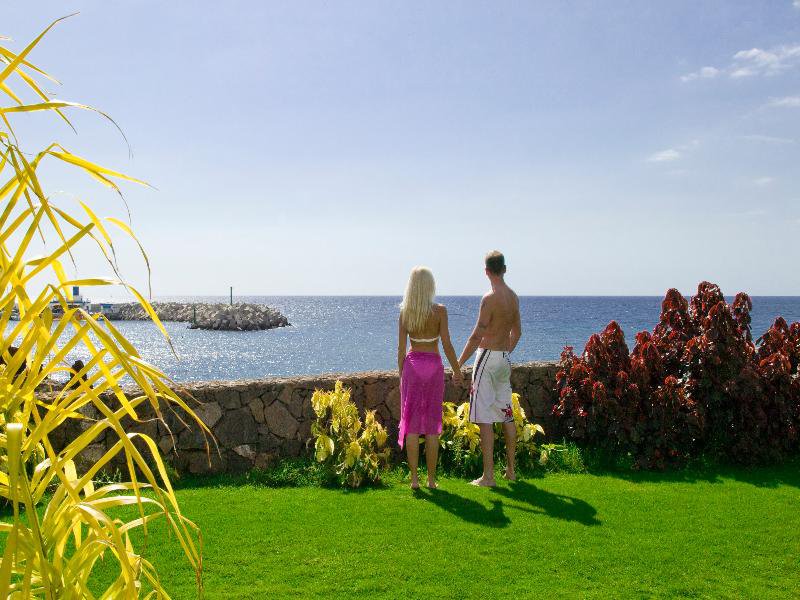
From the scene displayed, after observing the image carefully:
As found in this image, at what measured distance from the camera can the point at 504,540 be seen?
5.00 metres

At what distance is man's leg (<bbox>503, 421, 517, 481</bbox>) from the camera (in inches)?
264

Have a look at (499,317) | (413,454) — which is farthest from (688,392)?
(413,454)

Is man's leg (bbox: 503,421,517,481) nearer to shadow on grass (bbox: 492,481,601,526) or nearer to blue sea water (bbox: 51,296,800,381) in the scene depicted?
shadow on grass (bbox: 492,481,601,526)

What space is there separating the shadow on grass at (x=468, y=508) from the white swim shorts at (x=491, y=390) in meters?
0.89

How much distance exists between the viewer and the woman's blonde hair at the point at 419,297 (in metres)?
6.29

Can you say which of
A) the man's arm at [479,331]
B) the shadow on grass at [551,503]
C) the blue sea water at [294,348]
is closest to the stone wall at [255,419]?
the man's arm at [479,331]

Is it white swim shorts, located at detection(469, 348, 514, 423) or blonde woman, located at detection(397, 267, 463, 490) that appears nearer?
blonde woman, located at detection(397, 267, 463, 490)

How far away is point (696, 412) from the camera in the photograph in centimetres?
710

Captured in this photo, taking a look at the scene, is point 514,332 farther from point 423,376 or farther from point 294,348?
point 294,348

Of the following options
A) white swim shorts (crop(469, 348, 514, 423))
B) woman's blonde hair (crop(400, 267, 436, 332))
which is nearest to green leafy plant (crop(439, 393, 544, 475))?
white swim shorts (crop(469, 348, 514, 423))

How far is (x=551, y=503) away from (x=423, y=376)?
161 centimetres

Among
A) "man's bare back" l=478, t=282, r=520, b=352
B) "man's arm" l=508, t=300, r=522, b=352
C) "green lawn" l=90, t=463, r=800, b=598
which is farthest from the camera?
"man's arm" l=508, t=300, r=522, b=352

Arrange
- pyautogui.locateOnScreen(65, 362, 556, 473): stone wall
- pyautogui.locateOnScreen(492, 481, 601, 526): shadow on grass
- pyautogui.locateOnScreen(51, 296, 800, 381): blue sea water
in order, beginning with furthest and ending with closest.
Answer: pyautogui.locateOnScreen(51, 296, 800, 381): blue sea water, pyautogui.locateOnScreen(65, 362, 556, 473): stone wall, pyautogui.locateOnScreen(492, 481, 601, 526): shadow on grass

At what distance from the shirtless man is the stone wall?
1.32m
